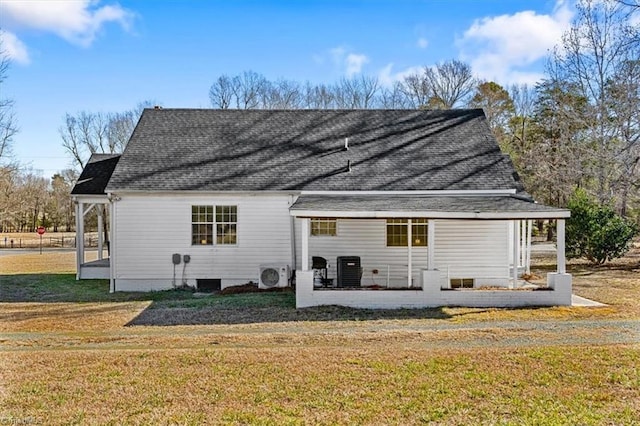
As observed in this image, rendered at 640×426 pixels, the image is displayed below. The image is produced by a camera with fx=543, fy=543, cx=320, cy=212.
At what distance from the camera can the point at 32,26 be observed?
820cm

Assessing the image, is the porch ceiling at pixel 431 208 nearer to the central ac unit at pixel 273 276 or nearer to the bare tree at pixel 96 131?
the central ac unit at pixel 273 276

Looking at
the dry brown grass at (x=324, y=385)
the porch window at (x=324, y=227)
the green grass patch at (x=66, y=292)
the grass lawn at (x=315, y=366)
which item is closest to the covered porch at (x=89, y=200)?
the green grass patch at (x=66, y=292)

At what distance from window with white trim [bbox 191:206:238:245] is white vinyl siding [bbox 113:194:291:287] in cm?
14

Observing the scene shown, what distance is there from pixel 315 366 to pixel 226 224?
30.2ft

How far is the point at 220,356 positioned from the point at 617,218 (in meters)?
19.5

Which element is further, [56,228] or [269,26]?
[56,228]

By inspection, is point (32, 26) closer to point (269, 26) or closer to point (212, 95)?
point (269, 26)

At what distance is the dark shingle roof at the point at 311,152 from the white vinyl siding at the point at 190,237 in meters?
0.54

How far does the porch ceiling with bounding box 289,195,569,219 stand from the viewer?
12.7 metres

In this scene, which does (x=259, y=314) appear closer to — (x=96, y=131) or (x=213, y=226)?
(x=213, y=226)

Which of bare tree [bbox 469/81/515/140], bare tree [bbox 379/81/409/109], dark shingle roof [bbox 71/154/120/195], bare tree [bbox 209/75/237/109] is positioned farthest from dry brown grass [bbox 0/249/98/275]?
bare tree [bbox 469/81/515/140]

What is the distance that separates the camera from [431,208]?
13.2m

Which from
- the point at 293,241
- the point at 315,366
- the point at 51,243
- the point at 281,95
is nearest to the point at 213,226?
the point at 293,241

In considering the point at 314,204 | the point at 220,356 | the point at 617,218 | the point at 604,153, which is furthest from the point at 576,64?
the point at 220,356
